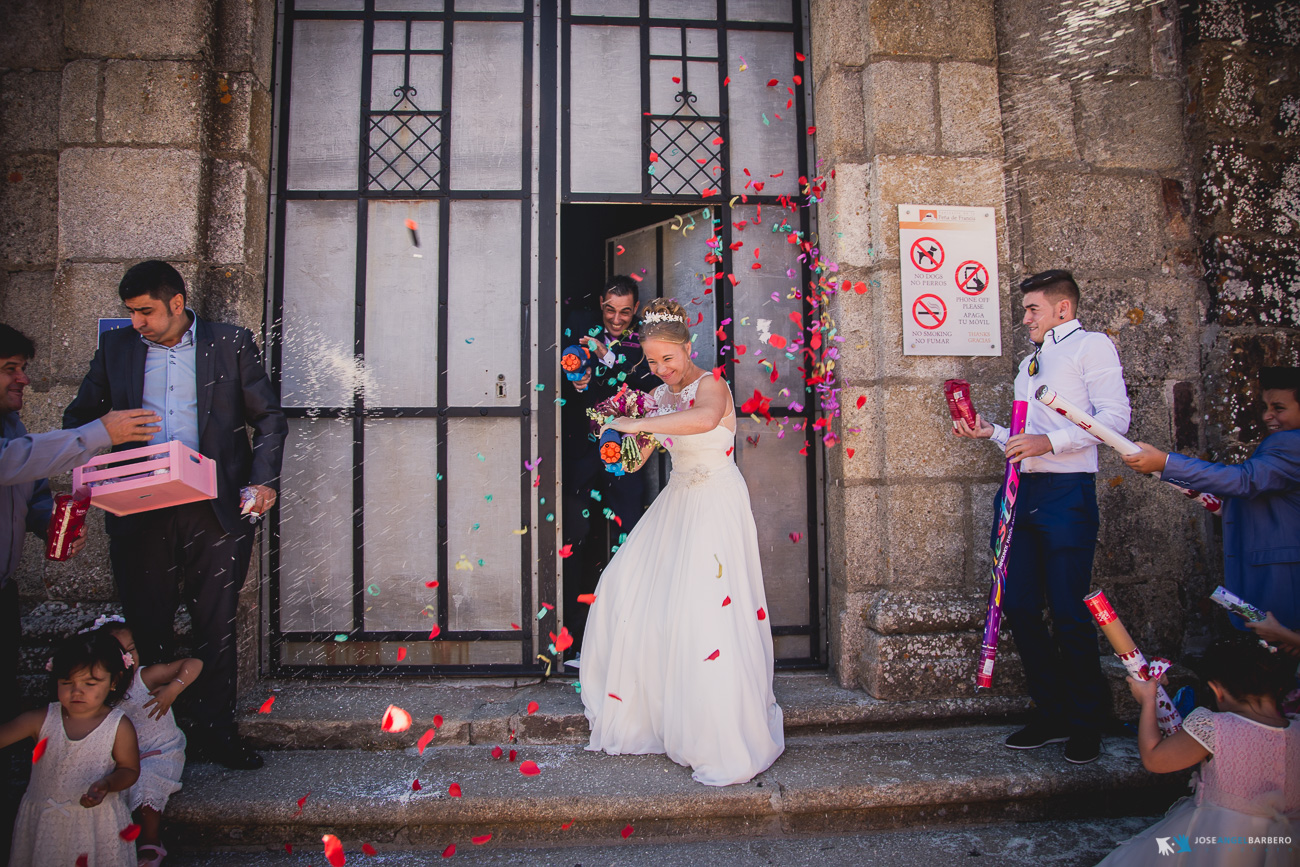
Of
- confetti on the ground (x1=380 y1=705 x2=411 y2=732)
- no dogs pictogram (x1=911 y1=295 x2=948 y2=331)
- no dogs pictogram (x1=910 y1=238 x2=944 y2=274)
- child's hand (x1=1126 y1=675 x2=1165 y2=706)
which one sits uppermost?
no dogs pictogram (x1=910 y1=238 x2=944 y2=274)

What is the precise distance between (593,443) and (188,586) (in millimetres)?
2150

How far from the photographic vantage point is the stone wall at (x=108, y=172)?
136 inches

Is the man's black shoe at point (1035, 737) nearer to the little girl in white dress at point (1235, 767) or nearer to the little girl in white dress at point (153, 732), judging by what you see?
the little girl in white dress at point (1235, 767)

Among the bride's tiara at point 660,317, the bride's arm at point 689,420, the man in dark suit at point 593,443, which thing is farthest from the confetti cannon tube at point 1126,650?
the man in dark suit at point 593,443

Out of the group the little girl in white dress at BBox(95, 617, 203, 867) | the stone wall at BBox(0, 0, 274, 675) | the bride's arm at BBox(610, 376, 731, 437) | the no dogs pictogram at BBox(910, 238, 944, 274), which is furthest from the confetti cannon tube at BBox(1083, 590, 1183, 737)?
the stone wall at BBox(0, 0, 274, 675)

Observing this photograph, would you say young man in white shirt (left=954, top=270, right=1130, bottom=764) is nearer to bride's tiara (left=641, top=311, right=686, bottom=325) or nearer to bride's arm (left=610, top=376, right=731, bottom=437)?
bride's arm (left=610, top=376, right=731, bottom=437)

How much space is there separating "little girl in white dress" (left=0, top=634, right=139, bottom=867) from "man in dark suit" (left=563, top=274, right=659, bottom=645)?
2224 mm

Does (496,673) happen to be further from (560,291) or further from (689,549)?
(560,291)

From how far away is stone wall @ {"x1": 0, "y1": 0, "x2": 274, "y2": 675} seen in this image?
11.4 ft

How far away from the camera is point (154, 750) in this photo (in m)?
2.80

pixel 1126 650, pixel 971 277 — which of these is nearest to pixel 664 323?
pixel 971 277

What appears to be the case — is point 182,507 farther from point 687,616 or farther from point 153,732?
point 687,616

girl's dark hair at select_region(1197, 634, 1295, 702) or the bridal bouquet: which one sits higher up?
the bridal bouquet

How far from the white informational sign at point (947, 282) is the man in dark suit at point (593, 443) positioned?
1559 millimetres
